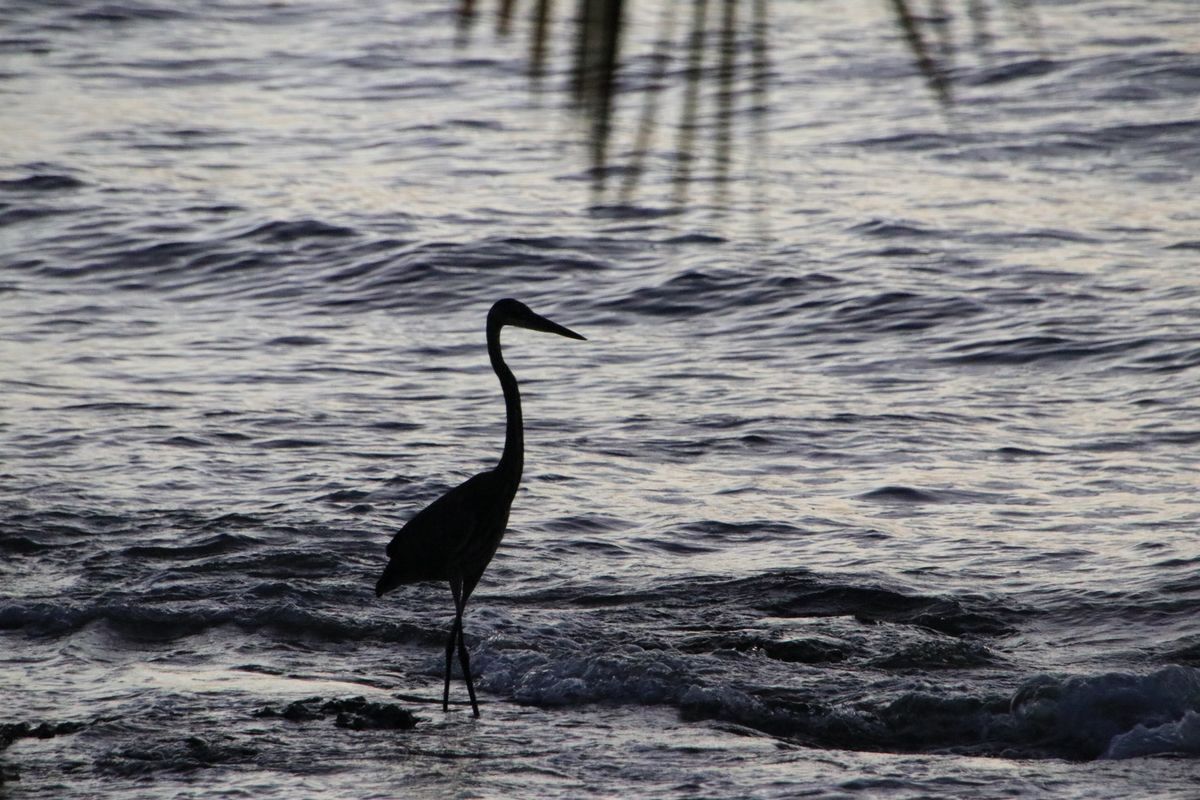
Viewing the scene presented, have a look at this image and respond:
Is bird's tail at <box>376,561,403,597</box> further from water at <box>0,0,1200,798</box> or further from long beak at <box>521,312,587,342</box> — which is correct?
long beak at <box>521,312,587,342</box>

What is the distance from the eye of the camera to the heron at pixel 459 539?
21.9ft

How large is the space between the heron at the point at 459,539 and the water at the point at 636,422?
0.43 m

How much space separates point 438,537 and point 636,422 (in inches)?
142

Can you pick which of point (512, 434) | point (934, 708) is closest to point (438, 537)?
point (512, 434)

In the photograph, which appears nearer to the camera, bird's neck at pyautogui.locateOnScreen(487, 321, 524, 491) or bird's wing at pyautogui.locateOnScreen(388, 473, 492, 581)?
bird's wing at pyautogui.locateOnScreen(388, 473, 492, 581)

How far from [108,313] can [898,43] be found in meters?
10.8

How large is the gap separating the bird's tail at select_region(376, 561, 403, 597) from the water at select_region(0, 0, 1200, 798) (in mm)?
427

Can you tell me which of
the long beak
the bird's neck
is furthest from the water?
→ the long beak

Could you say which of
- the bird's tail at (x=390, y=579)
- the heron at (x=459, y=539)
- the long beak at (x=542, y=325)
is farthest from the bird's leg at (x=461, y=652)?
the long beak at (x=542, y=325)

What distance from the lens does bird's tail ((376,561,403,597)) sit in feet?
22.1

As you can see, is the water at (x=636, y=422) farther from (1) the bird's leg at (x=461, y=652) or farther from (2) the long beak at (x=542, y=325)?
(2) the long beak at (x=542, y=325)

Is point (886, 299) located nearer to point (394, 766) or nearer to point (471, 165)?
point (471, 165)

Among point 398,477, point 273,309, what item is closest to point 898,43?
point 273,309

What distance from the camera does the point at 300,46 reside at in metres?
20.9
